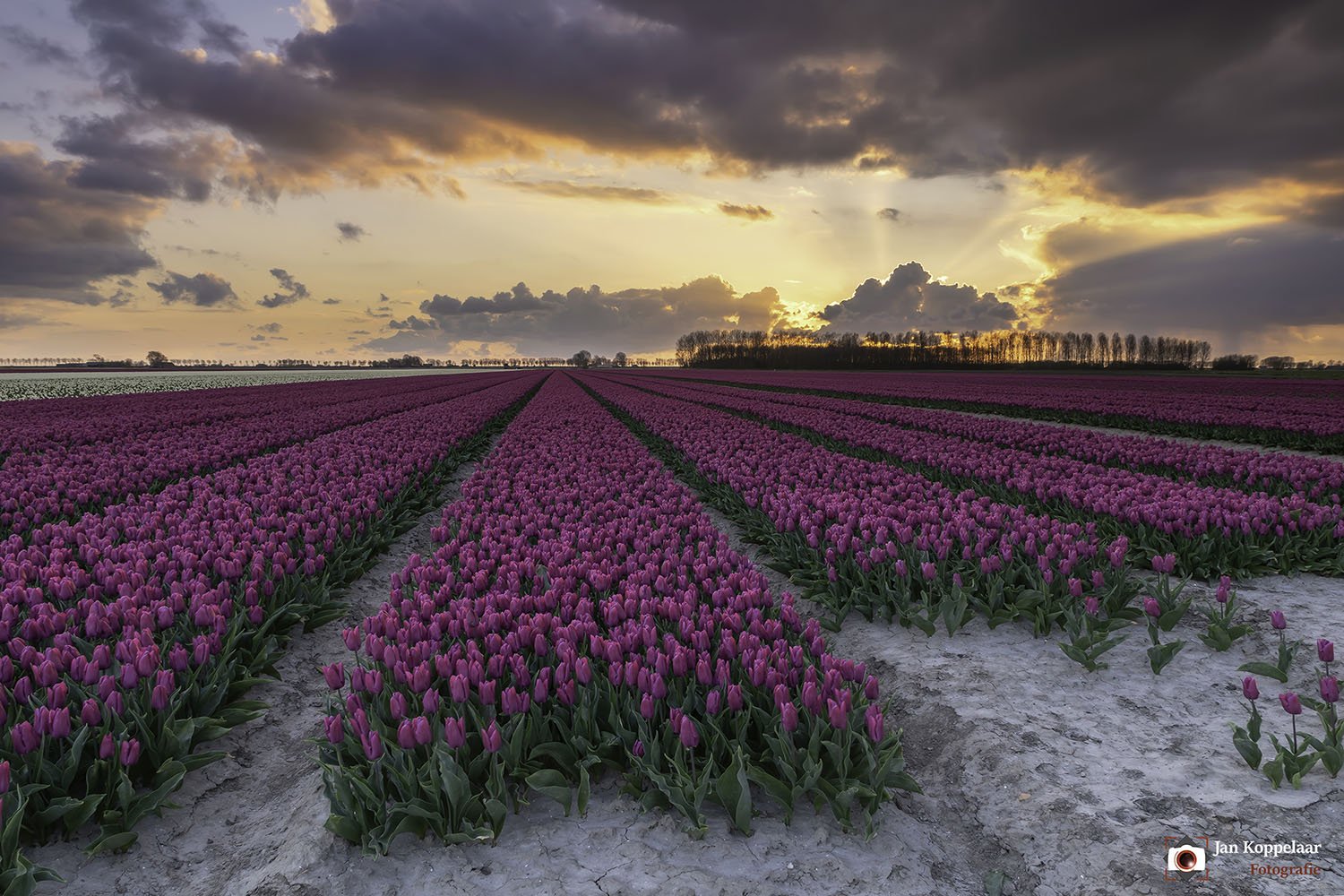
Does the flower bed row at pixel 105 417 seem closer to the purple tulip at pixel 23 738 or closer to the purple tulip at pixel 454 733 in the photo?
the purple tulip at pixel 23 738

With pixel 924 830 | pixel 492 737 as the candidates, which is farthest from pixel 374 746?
pixel 924 830

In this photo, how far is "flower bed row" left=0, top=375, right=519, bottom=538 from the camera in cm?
902

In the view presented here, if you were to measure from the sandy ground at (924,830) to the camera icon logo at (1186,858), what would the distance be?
48 mm

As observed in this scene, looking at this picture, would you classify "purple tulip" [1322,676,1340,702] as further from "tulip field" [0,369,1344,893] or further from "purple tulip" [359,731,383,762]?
"purple tulip" [359,731,383,762]

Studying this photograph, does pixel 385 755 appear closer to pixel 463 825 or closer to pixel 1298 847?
pixel 463 825

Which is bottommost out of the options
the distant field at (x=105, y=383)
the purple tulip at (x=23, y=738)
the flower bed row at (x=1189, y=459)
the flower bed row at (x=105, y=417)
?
A: the purple tulip at (x=23, y=738)

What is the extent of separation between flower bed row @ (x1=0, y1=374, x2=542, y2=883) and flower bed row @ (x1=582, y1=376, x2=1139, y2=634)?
4.77 meters

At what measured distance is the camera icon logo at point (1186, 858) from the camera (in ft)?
9.41

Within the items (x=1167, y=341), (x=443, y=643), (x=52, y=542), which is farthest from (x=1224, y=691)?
(x=1167, y=341)

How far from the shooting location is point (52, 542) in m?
6.45

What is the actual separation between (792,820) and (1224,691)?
3325mm

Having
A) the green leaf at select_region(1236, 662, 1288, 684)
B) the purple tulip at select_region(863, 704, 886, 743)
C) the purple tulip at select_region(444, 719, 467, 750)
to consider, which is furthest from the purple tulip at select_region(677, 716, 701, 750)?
the green leaf at select_region(1236, 662, 1288, 684)

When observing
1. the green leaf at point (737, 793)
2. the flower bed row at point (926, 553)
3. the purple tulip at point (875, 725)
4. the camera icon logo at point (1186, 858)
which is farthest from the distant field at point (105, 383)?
the camera icon logo at point (1186, 858)

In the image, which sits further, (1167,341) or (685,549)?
(1167,341)
